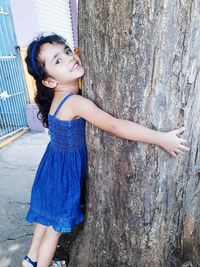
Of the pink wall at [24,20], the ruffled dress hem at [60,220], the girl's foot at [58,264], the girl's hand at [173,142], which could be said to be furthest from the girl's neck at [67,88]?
the pink wall at [24,20]

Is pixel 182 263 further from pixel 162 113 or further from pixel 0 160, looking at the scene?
pixel 0 160

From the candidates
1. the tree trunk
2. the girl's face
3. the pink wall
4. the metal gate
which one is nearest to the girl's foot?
the tree trunk

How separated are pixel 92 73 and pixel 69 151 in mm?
570

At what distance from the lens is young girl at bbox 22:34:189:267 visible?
189 cm

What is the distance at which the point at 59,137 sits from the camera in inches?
79.7

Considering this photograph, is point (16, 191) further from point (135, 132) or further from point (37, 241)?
point (135, 132)

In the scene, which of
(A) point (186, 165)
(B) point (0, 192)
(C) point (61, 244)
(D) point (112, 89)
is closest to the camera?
(D) point (112, 89)

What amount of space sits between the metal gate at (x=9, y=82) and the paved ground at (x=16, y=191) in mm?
357

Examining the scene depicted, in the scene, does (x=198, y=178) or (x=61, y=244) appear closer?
(x=198, y=178)

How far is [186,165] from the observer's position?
175cm

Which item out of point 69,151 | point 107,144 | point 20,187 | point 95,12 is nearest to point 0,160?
point 20,187

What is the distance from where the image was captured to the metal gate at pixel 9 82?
5.57m

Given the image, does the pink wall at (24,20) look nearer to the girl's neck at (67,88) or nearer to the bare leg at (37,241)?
the girl's neck at (67,88)

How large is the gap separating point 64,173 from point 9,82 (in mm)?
4120
